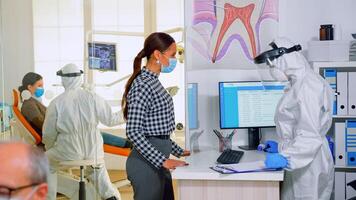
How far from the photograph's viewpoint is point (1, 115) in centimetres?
322

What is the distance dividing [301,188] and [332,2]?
60.8 inches

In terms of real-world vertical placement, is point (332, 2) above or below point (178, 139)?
above

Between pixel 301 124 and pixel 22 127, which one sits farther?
pixel 22 127

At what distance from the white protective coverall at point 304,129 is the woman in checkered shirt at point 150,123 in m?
0.60

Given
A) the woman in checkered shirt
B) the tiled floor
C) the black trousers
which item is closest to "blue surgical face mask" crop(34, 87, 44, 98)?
the tiled floor

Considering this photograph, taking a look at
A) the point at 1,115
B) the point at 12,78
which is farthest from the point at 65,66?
the point at 1,115

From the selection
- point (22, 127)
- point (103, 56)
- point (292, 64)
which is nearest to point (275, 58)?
point (292, 64)

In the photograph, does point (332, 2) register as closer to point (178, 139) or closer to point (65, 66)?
point (178, 139)

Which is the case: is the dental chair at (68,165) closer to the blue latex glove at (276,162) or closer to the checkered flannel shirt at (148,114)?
the checkered flannel shirt at (148,114)

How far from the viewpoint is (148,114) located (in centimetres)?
228

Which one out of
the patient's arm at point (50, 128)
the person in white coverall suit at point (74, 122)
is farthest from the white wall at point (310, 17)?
the patient's arm at point (50, 128)

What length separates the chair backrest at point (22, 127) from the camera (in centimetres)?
310

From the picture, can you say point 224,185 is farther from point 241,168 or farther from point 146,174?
point 146,174

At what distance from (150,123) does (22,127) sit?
1.30m
